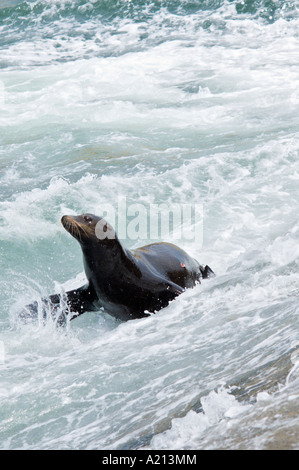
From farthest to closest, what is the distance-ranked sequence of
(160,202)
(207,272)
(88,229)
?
(160,202)
(207,272)
(88,229)

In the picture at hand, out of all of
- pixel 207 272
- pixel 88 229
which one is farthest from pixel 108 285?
pixel 207 272

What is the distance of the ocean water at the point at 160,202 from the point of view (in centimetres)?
402

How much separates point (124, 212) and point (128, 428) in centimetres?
601

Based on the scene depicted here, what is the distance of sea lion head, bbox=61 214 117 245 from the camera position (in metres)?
6.18

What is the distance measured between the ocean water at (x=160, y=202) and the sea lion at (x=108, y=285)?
0.59 ft

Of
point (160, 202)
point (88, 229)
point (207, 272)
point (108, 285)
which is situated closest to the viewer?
point (88, 229)

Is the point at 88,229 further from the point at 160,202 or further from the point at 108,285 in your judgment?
the point at 160,202

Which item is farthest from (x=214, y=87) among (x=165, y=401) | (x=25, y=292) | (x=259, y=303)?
(x=165, y=401)

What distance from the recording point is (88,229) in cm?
631

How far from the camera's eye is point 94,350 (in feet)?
18.4

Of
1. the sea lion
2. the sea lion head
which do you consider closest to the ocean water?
the sea lion

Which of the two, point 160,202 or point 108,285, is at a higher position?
point 108,285

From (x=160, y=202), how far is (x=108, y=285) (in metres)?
3.81

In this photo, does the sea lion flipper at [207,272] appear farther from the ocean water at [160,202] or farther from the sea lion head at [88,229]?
the sea lion head at [88,229]
